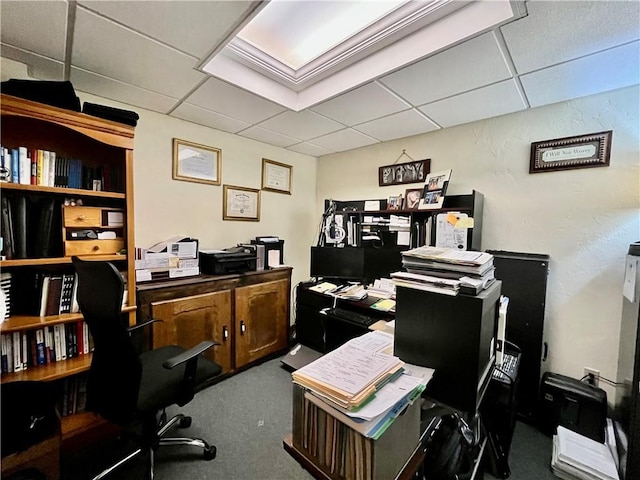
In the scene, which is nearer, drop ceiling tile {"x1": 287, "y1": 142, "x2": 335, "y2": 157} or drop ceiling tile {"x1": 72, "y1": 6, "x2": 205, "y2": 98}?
drop ceiling tile {"x1": 72, "y1": 6, "x2": 205, "y2": 98}

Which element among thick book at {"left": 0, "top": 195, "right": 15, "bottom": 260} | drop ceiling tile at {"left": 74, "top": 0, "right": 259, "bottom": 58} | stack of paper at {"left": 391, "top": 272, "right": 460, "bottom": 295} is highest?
drop ceiling tile at {"left": 74, "top": 0, "right": 259, "bottom": 58}

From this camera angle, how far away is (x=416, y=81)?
1708 mm

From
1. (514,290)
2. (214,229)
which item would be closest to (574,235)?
(514,290)

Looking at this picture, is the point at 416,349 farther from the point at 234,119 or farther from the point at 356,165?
the point at 356,165

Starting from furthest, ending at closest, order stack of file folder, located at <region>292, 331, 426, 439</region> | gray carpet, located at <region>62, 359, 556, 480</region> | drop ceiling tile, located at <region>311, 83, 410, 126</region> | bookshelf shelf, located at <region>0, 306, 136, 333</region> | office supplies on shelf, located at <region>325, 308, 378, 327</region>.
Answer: office supplies on shelf, located at <region>325, 308, 378, 327</region> → drop ceiling tile, located at <region>311, 83, 410, 126</region> → gray carpet, located at <region>62, 359, 556, 480</region> → bookshelf shelf, located at <region>0, 306, 136, 333</region> → stack of file folder, located at <region>292, 331, 426, 439</region>

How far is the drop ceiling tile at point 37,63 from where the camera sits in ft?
4.86

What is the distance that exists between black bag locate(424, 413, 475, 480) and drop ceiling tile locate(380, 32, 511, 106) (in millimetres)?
1787

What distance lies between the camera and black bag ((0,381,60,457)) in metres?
1.21

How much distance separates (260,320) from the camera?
266 cm

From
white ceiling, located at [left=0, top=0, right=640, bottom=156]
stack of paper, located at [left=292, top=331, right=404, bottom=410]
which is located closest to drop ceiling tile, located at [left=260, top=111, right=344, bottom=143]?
white ceiling, located at [left=0, top=0, right=640, bottom=156]

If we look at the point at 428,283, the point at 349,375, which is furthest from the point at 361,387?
the point at 428,283

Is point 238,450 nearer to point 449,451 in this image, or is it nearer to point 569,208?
point 449,451

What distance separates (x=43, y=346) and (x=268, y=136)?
7.96 ft

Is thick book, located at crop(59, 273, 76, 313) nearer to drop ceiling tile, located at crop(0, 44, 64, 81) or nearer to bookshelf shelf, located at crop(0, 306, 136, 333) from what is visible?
bookshelf shelf, located at crop(0, 306, 136, 333)
